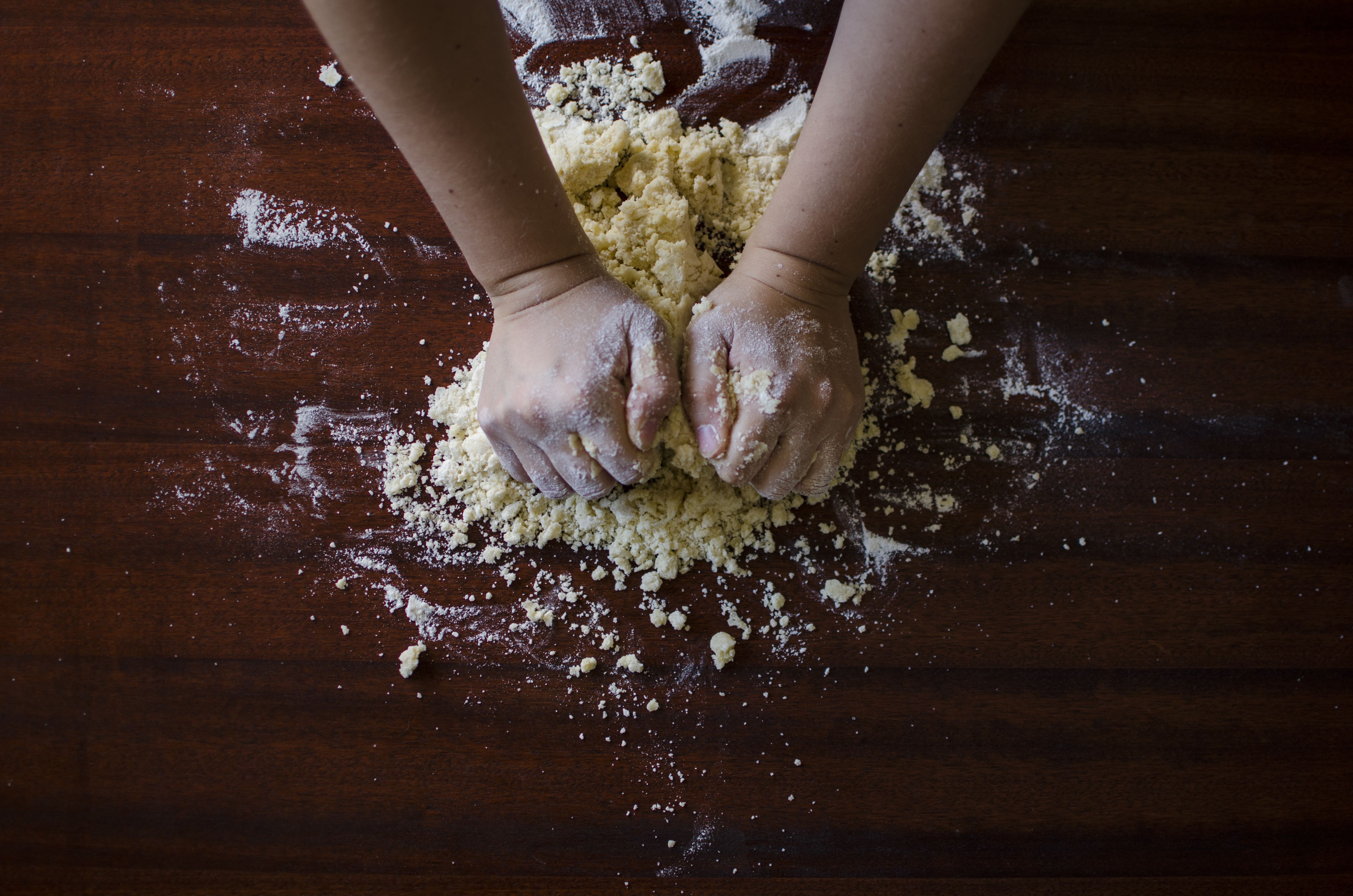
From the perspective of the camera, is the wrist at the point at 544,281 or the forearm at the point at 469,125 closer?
the forearm at the point at 469,125

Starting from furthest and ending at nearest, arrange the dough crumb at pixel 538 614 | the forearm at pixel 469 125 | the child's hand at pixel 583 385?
the dough crumb at pixel 538 614
the child's hand at pixel 583 385
the forearm at pixel 469 125

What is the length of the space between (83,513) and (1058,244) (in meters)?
0.93

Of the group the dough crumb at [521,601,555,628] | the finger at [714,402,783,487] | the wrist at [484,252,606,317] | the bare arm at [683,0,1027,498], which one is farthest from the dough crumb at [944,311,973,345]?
the dough crumb at [521,601,555,628]

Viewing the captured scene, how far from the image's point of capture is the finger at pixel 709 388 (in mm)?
578

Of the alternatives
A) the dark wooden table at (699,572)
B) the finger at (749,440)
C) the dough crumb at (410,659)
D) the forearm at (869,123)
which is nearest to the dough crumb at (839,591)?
the dark wooden table at (699,572)

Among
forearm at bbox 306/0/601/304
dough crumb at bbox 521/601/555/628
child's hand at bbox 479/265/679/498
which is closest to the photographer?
forearm at bbox 306/0/601/304

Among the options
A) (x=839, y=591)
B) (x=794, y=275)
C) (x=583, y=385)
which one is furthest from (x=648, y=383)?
(x=839, y=591)

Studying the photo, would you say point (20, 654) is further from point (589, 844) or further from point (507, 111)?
point (507, 111)

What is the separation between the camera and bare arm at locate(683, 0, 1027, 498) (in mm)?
537

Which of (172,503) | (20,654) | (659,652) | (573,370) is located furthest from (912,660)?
(20,654)

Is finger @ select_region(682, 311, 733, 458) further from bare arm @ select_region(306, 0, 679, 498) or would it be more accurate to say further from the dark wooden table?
the dark wooden table

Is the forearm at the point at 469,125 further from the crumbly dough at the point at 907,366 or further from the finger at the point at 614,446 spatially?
the crumbly dough at the point at 907,366

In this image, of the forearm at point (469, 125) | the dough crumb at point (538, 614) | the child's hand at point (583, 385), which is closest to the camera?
the forearm at point (469, 125)

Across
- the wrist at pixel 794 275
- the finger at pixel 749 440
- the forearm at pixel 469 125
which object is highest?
the forearm at pixel 469 125
